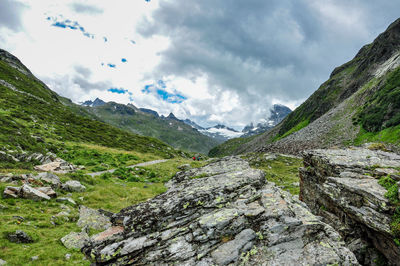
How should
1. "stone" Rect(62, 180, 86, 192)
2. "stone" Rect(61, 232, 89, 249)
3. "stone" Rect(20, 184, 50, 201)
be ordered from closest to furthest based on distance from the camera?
"stone" Rect(61, 232, 89, 249) → "stone" Rect(20, 184, 50, 201) → "stone" Rect(62, 180, 86, 192)

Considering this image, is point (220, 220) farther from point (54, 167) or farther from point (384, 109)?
point (384, 109)

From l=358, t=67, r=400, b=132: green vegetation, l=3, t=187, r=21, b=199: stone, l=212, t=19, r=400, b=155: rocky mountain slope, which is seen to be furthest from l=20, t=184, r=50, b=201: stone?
l=358, t=67, r=400, b=132: green vegetation

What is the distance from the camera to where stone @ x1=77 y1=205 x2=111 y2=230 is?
47.3 ft

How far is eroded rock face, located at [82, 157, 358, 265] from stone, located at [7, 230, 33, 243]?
183 inches

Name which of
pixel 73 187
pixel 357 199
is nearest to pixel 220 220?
pixel 357 199

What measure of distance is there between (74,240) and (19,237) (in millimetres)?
2840

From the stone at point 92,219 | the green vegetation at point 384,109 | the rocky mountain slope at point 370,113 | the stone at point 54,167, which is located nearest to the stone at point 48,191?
the stone at point 92,219

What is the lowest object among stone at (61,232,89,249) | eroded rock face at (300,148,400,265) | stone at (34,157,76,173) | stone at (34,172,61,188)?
eroded rock face at (300,148,400,265)

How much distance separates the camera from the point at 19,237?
426 inches

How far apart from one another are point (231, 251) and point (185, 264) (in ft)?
6.55

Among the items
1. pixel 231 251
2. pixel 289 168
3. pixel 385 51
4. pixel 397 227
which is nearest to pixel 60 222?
pixel 231 251

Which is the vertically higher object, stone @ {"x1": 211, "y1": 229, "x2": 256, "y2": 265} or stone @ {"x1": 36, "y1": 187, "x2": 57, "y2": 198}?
stone @ {"x1": 36, "y1": 187, "x2": 57, "y2": 198}

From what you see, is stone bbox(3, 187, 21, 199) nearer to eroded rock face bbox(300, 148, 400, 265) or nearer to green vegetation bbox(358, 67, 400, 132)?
eroded rock face bbox(300, 148, 400, 265)

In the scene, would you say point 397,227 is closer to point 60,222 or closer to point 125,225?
point 125,225
